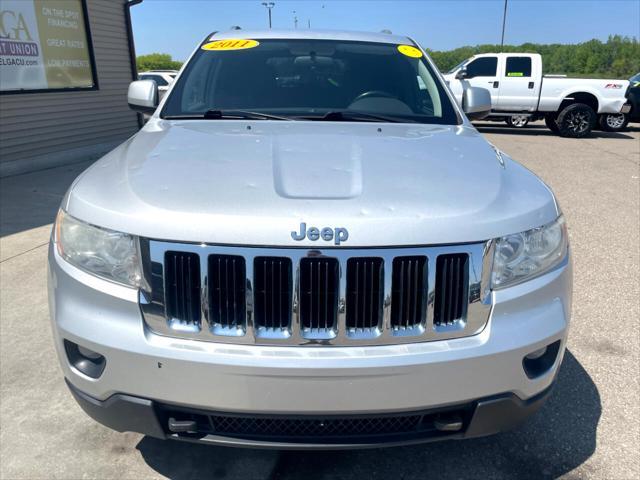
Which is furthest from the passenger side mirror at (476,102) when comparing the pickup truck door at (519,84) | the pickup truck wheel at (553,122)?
the pickup truck wheel at (553,122)

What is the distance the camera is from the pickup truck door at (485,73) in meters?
15.0

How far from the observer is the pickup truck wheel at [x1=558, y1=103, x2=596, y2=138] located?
47.5 ft

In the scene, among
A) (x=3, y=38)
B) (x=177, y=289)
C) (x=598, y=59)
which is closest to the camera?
(x=177, y=289)

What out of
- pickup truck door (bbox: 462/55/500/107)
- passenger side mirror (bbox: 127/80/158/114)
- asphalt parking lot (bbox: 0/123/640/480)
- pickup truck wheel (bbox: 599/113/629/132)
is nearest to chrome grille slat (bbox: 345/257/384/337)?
asphalt parking lot (bbox: 0/123/640/480)

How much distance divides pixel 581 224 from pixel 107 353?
18.2 feet

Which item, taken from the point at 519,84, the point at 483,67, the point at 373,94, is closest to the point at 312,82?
the point at 373,94

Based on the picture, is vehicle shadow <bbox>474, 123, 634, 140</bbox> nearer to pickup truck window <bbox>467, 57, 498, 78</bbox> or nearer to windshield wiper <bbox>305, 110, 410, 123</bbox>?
pickup truck window <bbox>467, 57, 498, 78</bbox>

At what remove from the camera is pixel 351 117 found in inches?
110

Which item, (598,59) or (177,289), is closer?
(177,289)

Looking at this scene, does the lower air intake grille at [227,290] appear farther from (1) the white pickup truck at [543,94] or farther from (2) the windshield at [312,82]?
(1) the white pickup truck at [543,94]

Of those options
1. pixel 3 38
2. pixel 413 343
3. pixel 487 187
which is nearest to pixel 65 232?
pixel 413 343

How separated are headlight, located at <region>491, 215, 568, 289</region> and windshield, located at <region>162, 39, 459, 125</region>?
1.18 meters

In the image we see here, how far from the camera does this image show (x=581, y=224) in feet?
19.2

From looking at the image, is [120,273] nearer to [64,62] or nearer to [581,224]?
[581,224]
